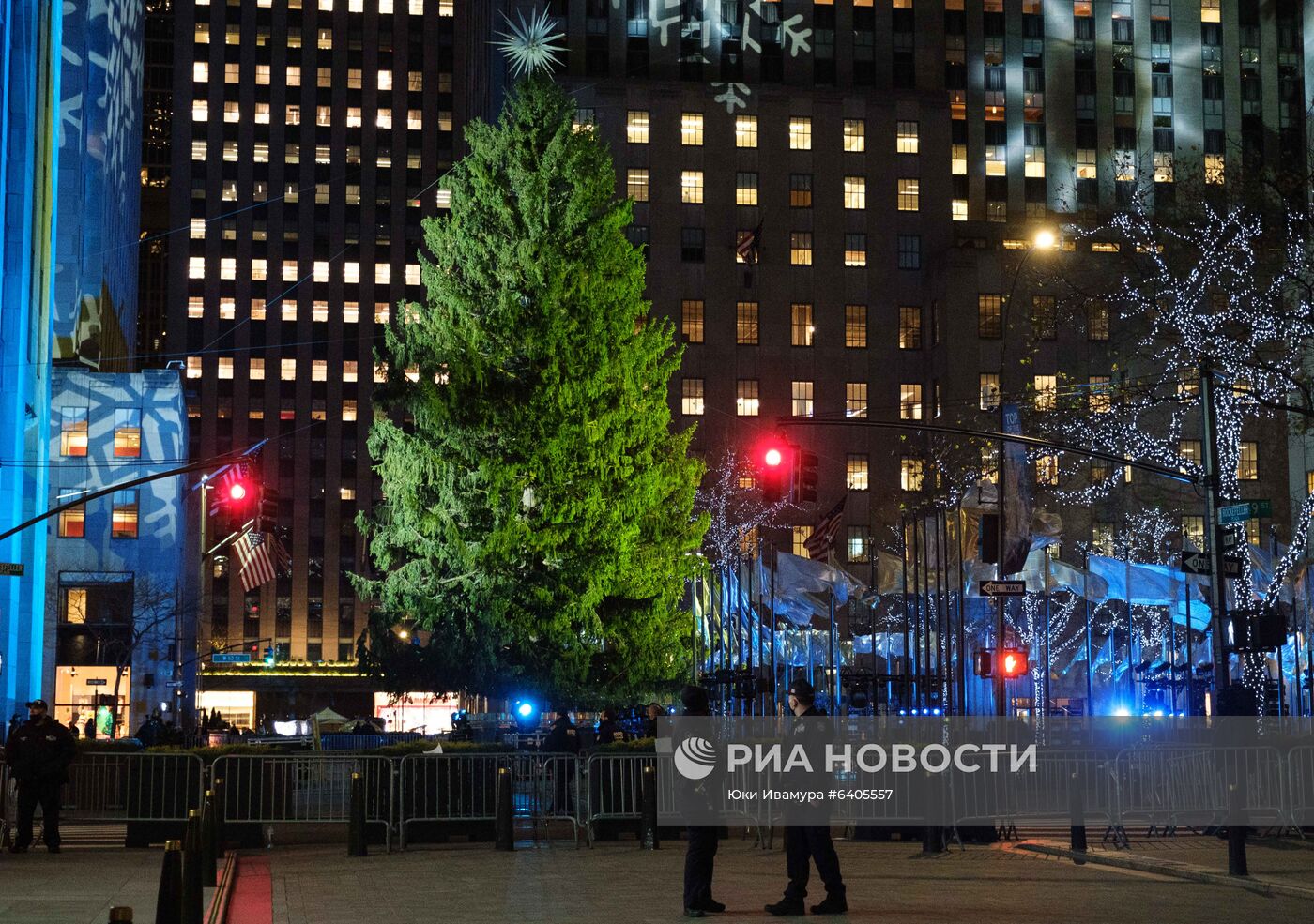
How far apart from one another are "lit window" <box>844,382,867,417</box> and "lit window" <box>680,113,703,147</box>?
48.9ft

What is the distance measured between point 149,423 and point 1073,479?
1636 inches

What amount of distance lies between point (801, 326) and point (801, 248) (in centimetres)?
413

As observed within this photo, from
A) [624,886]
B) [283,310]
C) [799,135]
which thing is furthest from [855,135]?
[624,886]

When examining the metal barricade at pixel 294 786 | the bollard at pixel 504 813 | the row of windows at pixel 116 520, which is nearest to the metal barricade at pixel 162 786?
the metal barricade at pixel 294 786

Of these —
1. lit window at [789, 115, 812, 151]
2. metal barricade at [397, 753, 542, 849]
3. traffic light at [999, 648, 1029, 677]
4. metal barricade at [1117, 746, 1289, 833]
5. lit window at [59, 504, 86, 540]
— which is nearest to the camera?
metal barricade at [397, 753, 542, 849]

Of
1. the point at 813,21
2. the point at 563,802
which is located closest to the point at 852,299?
the point at 813,21

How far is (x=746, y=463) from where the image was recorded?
70312 mm

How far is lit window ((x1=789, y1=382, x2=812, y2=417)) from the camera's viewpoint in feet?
277

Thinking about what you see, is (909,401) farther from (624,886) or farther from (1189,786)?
(624,886)

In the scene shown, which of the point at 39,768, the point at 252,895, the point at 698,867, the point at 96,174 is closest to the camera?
the point at 698,867

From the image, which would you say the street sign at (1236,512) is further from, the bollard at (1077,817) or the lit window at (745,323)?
the lit window at (745,323)

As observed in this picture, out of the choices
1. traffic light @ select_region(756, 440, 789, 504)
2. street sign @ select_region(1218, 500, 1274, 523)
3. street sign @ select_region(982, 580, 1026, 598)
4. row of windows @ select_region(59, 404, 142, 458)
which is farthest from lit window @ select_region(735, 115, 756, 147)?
A: street sign @ select_region(1218, 500, 1274, 523)

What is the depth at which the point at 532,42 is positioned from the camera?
83.9 meters

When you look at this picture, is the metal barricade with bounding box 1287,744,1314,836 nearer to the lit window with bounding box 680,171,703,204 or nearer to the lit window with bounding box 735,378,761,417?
the lit window with bounding box 735,378,761,417
